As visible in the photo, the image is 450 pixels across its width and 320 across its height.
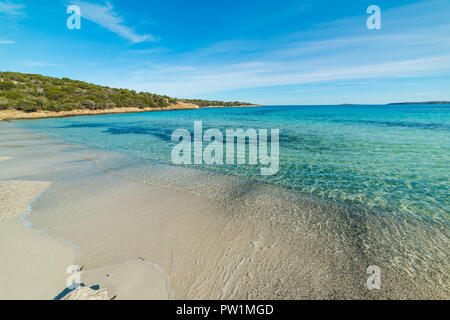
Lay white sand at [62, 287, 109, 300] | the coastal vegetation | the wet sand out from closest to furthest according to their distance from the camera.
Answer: white sand at [62, 287, 109, 300], the wet sand, the coastal vegetation

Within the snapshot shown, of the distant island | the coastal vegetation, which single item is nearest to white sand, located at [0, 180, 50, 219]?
the distant island

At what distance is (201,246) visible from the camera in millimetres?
3869

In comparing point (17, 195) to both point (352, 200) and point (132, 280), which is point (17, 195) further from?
point (352, 200)

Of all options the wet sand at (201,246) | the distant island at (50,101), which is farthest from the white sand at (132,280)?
the distant island at (50,101)

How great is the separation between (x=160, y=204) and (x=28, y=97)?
63136 mm

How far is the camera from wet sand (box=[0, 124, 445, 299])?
2.90 m

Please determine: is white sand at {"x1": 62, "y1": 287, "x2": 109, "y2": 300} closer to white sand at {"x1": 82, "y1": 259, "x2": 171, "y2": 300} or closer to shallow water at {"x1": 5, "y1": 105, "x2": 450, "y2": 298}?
white sand at {"x1": 82, "y1": 259, "x2": 171, "y2": 300}

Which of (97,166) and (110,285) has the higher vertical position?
(97,166)

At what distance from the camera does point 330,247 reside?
151 inches

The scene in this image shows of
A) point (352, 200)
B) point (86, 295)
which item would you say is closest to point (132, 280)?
point (86, 295)
